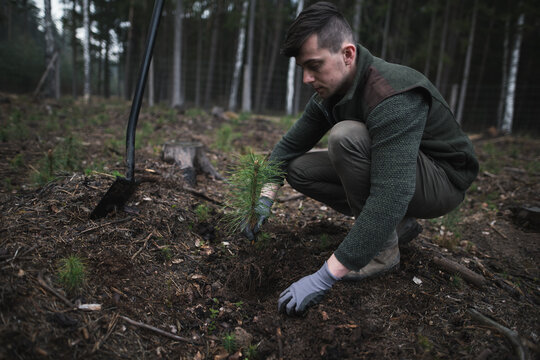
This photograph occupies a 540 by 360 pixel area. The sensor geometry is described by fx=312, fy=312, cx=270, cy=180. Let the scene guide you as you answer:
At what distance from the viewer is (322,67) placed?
1661mm

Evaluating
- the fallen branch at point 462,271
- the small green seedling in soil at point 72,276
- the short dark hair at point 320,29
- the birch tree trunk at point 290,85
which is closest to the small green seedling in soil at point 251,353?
the small green seedling in soil at point 72,276

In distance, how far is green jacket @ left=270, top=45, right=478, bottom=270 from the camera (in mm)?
1522

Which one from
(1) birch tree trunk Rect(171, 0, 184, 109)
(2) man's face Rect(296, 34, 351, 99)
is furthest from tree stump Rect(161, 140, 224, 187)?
(1) birch tree trunk Rect(171, 0, 184, 109)

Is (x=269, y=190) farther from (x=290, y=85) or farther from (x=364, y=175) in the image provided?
(x=290, y=85)

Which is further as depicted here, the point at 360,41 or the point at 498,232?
the point at 360,41

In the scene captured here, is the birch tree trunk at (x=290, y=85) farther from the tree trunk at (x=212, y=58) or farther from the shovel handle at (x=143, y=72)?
the shovel handle at (x=143, y=72)

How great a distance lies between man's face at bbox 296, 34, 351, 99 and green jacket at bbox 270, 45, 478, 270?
0.28 ft

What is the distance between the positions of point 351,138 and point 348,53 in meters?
0.46

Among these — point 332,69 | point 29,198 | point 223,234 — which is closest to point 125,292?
point 223,234

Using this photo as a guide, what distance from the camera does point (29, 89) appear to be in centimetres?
1256

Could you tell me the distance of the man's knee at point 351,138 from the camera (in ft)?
5.85

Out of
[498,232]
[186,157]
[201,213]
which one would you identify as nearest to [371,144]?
[201,213]

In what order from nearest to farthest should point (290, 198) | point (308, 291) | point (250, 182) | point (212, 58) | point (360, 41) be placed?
point (308, 291) < point (250, 182) < point (290, 198) < point (212, 58) < point (360, 41)

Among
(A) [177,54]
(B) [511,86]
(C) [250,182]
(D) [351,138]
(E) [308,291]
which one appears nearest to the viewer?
(E) [308,291]
